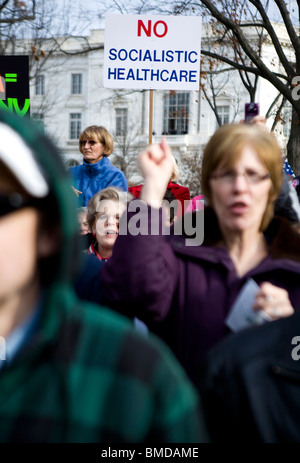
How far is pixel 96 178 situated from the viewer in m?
6.14

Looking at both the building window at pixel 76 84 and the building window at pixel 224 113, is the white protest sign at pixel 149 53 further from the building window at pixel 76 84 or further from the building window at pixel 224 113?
the building window at pixel 76 84

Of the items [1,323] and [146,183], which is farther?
[146,183]

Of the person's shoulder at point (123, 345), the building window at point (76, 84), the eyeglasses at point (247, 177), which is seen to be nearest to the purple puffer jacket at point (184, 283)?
the eyeglasses at point (247, 177)

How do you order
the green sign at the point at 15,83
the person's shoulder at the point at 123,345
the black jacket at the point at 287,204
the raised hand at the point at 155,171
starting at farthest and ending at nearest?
1. the green sign at the point at 15,83
2. the black jacket at the point at 287,204
3. the raised hand at the point at 155,171
4. the person's shoulder at the point at 123,345

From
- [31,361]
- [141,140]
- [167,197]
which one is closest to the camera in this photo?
[31,361]

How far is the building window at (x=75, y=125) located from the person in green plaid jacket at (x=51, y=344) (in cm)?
6125

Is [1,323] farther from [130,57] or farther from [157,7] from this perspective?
[157,7]

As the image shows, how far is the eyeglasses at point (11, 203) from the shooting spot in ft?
3.96

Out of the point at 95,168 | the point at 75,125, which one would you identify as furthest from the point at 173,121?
the point at 95,168

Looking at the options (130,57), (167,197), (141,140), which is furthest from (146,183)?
(141,140)

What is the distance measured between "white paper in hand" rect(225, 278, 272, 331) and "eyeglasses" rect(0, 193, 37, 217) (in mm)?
948

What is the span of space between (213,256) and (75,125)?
200 ft
